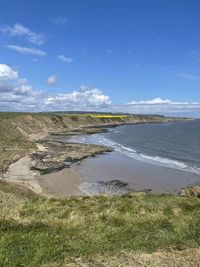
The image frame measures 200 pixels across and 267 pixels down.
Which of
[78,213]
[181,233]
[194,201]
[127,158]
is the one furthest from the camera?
[127,158]

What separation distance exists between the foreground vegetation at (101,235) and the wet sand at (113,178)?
23.2 m

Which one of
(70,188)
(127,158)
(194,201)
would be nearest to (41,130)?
(127,158)

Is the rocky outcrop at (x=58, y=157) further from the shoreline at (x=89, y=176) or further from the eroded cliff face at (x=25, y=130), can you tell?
the eroded cliff face at (x=25, y=130)

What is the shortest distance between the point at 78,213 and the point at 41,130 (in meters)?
124

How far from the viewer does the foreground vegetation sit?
1000 cm

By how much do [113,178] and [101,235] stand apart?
38.3 meters

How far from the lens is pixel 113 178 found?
5047 centimetres

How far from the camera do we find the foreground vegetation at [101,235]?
32.8ft

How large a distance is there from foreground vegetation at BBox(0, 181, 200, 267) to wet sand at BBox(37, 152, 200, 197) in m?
23.2

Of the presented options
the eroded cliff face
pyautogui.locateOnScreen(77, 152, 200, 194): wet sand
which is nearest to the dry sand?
the eroded cliff face

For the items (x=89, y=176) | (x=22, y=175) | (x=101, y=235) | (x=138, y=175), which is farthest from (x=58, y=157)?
(x=101, y=235)

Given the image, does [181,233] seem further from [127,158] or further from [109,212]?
[127,158]

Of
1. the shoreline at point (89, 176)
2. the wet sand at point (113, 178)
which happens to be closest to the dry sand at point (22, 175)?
the shoreline at point (89, 176)

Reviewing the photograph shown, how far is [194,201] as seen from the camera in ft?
61.7
